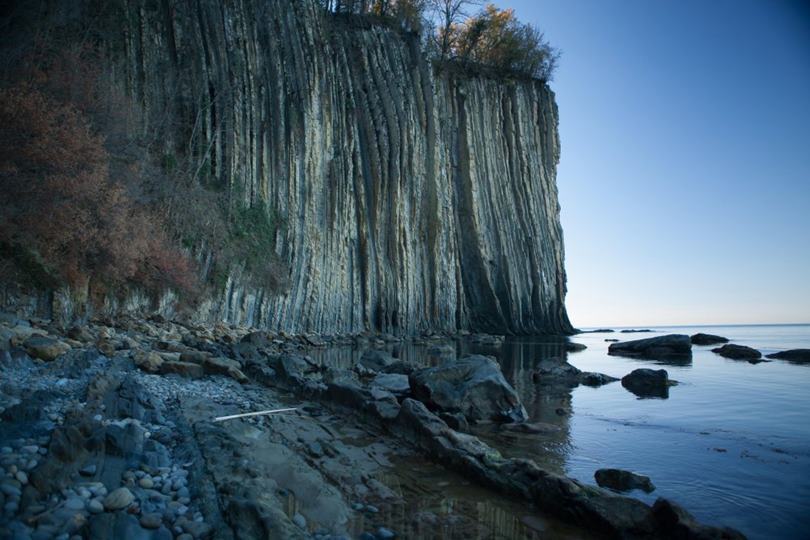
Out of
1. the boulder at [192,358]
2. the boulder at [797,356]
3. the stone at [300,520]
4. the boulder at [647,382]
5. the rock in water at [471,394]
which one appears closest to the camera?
the stone at [300,520]

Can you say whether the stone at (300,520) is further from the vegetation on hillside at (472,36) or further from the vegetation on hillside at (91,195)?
the vegetation on hillside at (472,36)

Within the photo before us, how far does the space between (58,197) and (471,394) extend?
377 inches

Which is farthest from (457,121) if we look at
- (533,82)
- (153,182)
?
(153,182)

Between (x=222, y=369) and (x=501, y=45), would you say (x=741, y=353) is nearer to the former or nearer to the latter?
(x=222, y=369)

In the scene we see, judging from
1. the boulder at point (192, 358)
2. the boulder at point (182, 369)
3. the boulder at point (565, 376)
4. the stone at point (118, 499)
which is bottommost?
the boulder at point (565, 376)

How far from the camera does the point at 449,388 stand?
8.16 metres

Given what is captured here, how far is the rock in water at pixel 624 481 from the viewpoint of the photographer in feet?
16.2

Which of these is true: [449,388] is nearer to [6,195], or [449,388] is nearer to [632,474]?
[632,474]

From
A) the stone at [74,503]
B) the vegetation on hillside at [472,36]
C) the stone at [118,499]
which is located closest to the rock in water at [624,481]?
the stone at [118,499]

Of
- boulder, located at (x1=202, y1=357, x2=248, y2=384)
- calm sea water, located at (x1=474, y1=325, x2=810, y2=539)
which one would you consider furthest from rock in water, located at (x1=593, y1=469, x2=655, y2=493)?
boulder, located at (x1=202, y1=357, x2=248, y2=384)

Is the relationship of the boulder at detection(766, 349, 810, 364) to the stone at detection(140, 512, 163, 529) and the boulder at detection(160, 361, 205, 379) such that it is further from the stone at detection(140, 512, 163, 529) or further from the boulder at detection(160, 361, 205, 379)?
the stone at detection(140, 512, 163, 529)

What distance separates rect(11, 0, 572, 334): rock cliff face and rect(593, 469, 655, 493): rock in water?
16826 millimetres

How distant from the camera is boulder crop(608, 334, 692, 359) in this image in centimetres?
2222

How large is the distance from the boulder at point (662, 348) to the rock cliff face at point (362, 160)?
38.2ft
